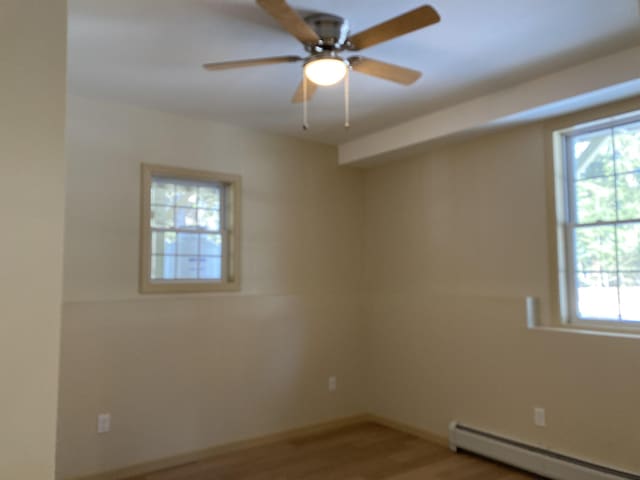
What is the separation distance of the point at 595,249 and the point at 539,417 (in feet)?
4.18

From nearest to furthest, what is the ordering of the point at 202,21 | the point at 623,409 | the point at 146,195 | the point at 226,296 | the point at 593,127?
the point at 202,21
the point at 623,409
the point at 593,127
the point at 146,195
the point at 226,296

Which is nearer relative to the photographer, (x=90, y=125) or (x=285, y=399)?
(x=90, y=125)

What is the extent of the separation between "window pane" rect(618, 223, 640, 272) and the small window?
2.93 meters

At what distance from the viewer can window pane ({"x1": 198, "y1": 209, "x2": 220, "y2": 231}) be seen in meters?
4.25

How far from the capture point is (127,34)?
2691 millimetres

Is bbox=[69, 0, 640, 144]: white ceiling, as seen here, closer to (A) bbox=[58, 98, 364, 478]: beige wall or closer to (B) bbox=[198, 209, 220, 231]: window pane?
(A) bbox=[58, 98, 364, 478]: beige wall

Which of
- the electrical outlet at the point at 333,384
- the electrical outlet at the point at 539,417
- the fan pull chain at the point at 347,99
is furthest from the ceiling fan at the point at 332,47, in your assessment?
the electrical outlet at the point at 333,384

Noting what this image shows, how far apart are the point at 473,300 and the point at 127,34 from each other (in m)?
3.15

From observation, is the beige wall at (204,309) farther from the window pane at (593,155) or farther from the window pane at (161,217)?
the window pane at (593,155)

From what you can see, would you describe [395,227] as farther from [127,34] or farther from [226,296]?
[127,34]

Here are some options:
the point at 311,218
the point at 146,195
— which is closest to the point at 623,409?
the point at 311,218

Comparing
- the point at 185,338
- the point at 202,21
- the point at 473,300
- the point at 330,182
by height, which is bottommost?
the point at 185,338

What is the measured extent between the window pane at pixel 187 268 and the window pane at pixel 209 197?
1.55ft

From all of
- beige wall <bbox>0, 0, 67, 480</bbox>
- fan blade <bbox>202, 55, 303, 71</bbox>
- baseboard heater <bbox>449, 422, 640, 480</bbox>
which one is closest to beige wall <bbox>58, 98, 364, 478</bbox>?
baseboard heater <bbox>449, 422, 640, 480</bbox>
